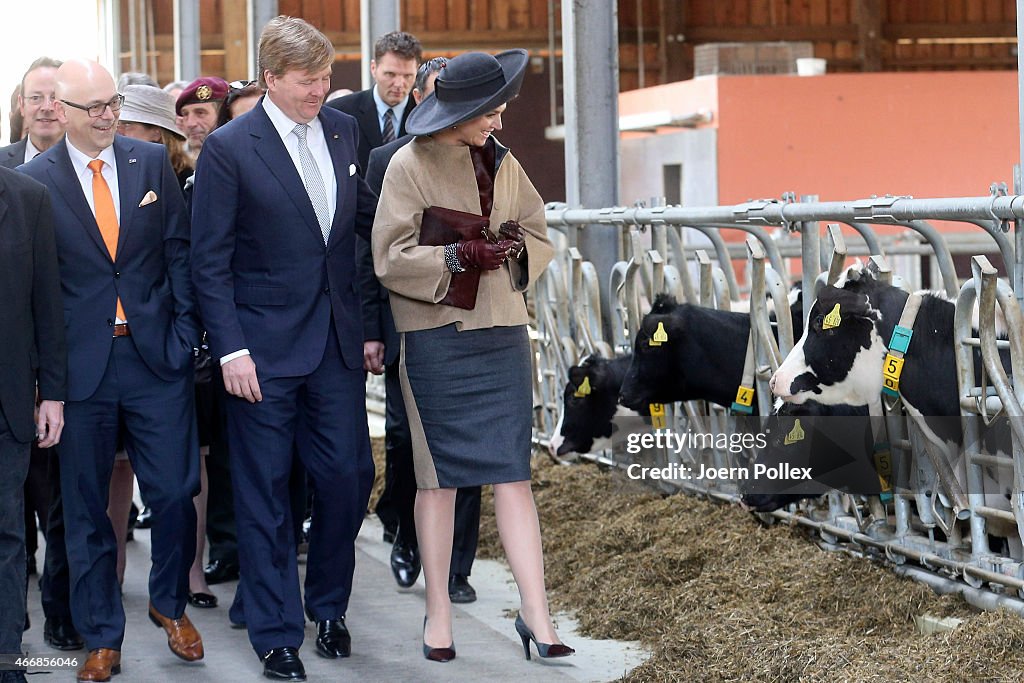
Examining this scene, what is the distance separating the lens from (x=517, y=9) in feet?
77.8

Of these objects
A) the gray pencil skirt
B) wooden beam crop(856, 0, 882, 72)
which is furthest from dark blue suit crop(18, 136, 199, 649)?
wooden beam crop(856, 0, 882, 72)

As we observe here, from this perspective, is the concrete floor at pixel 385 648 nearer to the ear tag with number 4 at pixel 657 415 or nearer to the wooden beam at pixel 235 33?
the ear tag with number 4 at pixel 657 415

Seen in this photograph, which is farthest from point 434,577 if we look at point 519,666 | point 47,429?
point 47,429

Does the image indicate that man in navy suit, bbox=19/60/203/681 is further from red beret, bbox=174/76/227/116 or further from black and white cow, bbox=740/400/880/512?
black and white cow, bbox=740/400/880/512

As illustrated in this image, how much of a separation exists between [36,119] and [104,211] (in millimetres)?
1006

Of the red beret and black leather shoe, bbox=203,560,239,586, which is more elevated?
the red beret

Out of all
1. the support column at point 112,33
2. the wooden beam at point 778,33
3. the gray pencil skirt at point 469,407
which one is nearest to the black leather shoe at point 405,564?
the gray pencil skirt at point 469,407

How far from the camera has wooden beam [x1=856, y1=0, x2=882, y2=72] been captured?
75.3 feet

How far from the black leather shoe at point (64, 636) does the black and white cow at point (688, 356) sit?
216 centimetres

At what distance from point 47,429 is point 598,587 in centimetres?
192

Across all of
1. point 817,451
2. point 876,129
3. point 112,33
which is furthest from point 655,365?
point 112,33

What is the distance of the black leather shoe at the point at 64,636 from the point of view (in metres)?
4.45

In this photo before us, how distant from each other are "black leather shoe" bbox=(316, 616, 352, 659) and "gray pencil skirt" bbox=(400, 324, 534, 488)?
51 centimetres

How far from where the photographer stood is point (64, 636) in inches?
175
